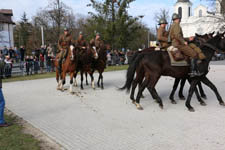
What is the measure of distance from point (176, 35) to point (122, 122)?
318 centimetres

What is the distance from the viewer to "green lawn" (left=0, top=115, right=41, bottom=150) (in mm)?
4145

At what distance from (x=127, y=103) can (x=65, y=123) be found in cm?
269

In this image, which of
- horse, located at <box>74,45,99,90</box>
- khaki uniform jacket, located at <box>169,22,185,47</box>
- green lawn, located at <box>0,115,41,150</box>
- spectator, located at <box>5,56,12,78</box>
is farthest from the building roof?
khaki uniform jacket, located at <box>169,22,185,47</box>

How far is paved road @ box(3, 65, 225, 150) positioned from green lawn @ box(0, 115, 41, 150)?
449 mm

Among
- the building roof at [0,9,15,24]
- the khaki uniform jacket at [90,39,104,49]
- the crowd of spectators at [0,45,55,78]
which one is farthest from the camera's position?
the building roof at [0,9,15,24]

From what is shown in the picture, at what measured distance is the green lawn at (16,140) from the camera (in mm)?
4145

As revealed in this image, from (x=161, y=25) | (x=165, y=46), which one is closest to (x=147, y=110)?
(x=165, y=46)

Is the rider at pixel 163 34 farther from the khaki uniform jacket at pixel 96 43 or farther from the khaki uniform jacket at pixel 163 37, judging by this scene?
the khaki uniform jacket at pixel 96 43

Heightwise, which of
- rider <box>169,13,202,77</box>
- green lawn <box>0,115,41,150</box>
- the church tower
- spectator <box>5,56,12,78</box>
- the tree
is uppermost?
the church tower

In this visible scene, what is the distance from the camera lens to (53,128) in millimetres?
5246

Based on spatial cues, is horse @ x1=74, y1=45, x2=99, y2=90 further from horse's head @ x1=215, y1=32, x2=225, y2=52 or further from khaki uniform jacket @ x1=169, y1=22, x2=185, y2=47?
horse's head @ x1=215, y1=32, x2=225, y2=52

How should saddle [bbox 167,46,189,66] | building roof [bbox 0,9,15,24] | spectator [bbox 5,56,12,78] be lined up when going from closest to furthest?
1. saddle [bbox 167,46,189,66]
2. spectator [bbox 5,56,12,78]
3. building roof [bbox 0,9,15,24]

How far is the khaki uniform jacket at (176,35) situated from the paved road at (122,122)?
2.15 meters

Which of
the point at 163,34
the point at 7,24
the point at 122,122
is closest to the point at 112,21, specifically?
the point at 163,34
